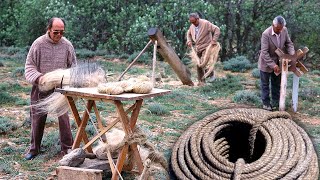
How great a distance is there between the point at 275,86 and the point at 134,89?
471cm

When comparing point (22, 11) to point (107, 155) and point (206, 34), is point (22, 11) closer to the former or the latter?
point (206, 34)

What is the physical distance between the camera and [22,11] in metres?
19.5

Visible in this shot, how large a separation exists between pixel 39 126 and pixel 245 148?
9.80 ft

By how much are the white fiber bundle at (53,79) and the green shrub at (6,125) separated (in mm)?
2448

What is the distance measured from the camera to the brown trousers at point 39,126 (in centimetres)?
575

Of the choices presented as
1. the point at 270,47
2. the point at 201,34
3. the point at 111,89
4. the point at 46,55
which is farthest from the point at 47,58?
the point at 201,34

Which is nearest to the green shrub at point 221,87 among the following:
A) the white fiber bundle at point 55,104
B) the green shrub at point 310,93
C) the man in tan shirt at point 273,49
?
the green shrub at point 310,93

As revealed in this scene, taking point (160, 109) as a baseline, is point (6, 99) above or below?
above

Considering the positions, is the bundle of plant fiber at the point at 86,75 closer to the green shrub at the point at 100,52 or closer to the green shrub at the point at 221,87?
the green shrub at the point at 221,87

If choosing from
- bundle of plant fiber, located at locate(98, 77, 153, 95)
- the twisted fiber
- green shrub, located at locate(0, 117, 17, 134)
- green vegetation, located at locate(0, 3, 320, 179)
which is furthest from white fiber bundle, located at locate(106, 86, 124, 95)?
green vegetation, located at locate(0, 3, 320, 179)

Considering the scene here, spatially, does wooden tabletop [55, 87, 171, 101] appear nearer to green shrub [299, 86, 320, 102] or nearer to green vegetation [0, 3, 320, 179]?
green vegetation [0, 3, 320, 179]

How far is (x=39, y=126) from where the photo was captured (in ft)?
19.5

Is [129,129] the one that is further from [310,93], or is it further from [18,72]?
[18,72]

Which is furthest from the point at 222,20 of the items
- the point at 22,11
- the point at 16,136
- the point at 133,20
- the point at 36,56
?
the point at 36,56
